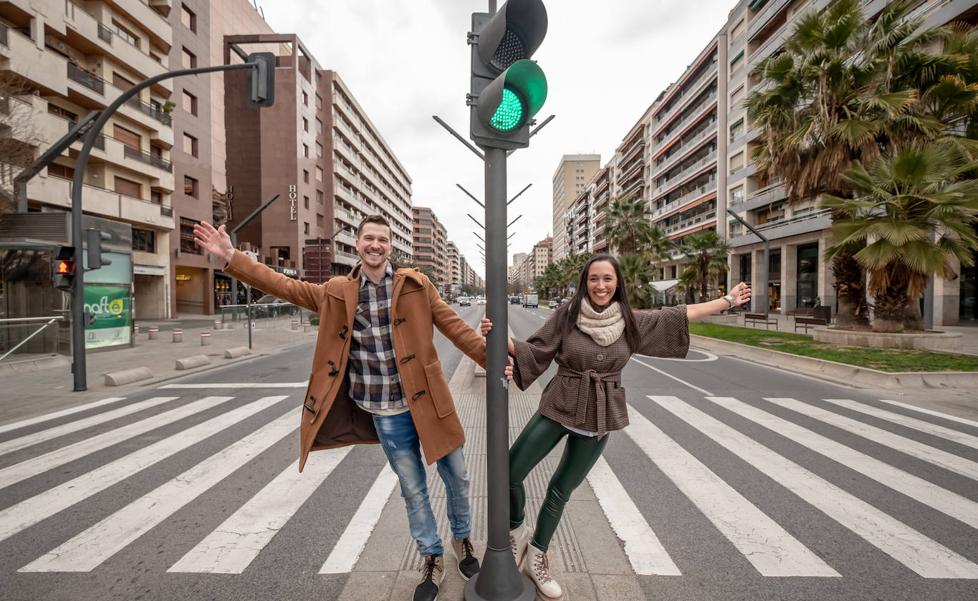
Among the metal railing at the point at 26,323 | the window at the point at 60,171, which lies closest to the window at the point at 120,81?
the window at the point at 60,171

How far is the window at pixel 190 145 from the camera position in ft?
101

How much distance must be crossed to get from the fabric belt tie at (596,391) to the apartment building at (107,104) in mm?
19817

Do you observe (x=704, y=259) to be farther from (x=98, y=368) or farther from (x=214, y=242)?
(x=214, y=242)

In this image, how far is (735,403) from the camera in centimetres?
686

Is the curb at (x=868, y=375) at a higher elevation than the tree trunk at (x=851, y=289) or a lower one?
lower

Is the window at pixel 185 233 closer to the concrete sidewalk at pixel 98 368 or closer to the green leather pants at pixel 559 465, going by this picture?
the concrete sidewalk at pixel 98 368

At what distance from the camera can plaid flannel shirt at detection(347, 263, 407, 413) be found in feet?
7.72

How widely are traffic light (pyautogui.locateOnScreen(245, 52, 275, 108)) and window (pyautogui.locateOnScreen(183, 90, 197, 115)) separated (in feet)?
98.8

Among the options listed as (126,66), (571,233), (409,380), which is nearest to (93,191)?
(126,66)

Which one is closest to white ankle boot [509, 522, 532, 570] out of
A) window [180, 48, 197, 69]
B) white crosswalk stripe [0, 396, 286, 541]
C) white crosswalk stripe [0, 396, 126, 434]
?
white crosswalk stripe [0, 396, 286, 541]

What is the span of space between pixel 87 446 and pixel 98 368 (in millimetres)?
7526

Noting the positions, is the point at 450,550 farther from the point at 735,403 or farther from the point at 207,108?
the point at 207,108

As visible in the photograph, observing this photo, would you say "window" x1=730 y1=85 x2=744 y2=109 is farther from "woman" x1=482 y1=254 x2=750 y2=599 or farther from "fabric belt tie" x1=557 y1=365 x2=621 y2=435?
"fabric belt tie" x1=557 y1=365 x2=621 y2=435

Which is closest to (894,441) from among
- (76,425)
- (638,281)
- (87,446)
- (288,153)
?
(87,446)
